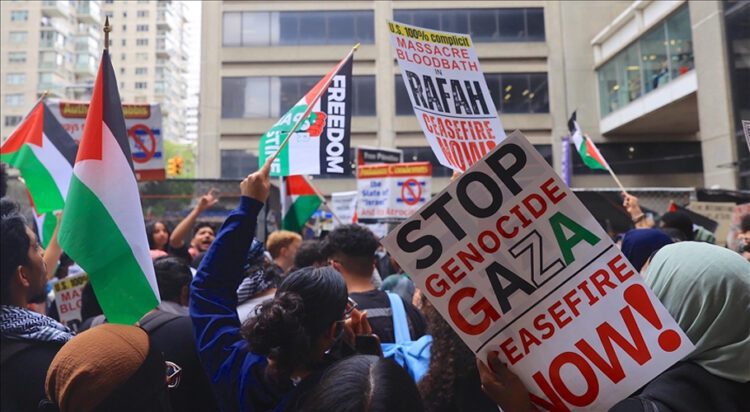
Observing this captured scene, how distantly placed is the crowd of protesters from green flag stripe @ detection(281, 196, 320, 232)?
5.17 metres

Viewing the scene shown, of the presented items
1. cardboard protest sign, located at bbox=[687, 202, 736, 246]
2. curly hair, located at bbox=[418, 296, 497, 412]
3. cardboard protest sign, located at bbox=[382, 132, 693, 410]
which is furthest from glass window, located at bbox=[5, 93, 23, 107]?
cardboard protest sign, located at bbox=[382, 132, 693, 410]

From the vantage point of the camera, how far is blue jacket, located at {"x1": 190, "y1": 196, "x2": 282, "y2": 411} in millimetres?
1802

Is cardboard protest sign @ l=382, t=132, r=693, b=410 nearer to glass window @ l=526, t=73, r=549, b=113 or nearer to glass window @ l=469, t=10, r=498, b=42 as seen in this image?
glass window @ l=526, t=73, r=549, b=113

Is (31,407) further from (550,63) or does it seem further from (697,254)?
(550,63)

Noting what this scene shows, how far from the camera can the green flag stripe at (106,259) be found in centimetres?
238

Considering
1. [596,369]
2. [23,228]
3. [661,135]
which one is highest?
[661,135]

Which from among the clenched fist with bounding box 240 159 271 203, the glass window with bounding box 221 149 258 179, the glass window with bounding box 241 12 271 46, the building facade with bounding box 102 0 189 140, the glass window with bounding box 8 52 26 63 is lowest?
the clenched fist with bounding box 240 159 271 203

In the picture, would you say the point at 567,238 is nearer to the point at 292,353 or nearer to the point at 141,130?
the point at 292,353

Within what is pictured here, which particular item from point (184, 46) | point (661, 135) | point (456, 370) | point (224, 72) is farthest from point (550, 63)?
point (184, 46)

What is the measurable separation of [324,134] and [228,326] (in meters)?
2.97

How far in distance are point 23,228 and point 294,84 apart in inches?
1151

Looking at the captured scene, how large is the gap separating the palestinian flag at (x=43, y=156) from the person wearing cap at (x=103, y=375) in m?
3.69

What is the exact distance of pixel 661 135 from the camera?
28812 millimetres

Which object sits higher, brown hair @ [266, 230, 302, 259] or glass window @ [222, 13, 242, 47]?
glass window @ [222, 13, 242, 47]
